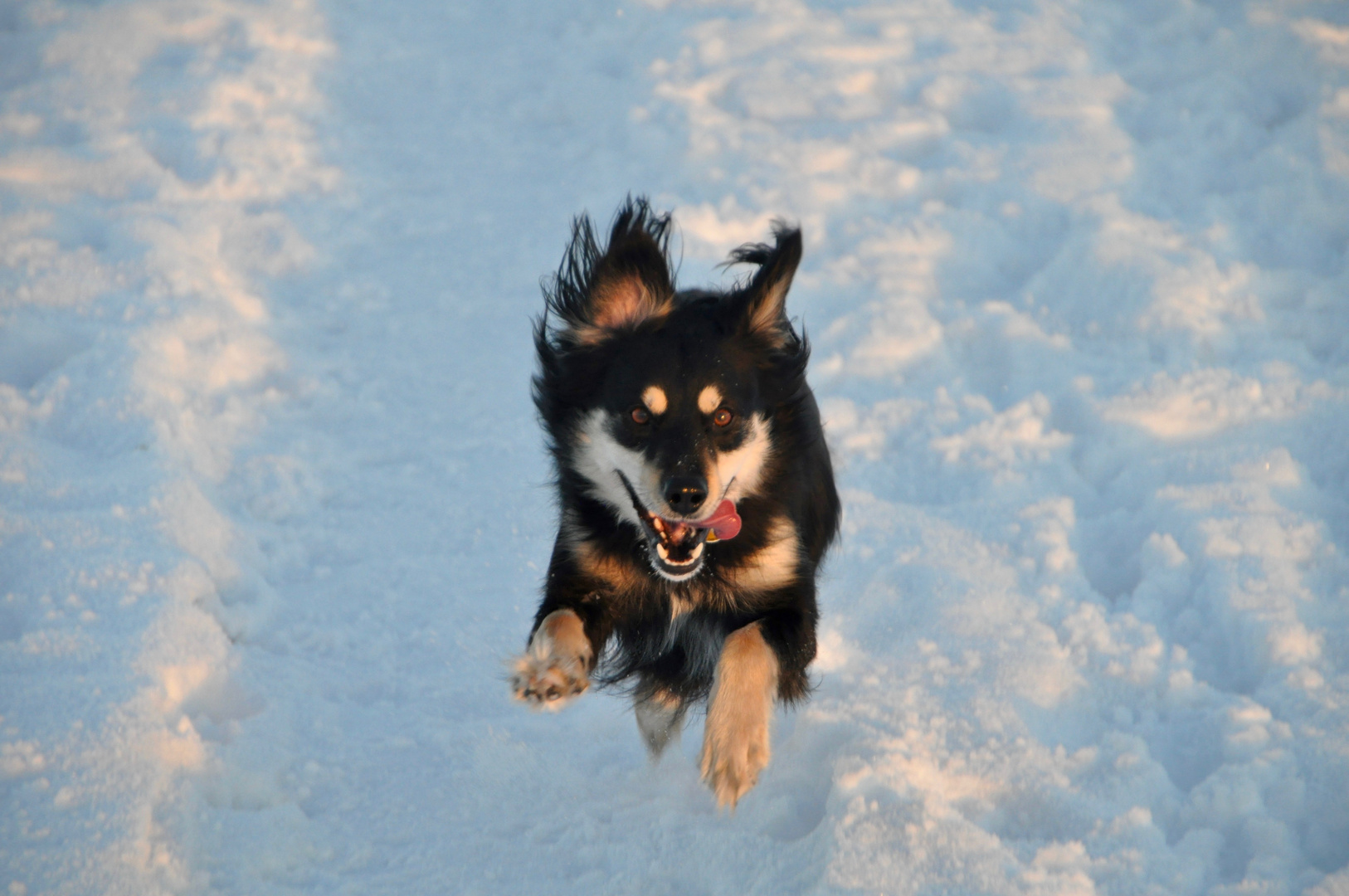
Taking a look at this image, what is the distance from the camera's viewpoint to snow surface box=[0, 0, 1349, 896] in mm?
2678

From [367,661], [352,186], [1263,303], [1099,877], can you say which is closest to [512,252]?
[352,186]

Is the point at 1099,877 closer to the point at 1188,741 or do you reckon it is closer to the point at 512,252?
the point at 1188,741

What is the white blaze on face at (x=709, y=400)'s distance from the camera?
2705 mm

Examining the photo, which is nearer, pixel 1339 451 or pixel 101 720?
pixel 101 720

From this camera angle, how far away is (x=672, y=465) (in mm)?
2539

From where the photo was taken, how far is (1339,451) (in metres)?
3.80

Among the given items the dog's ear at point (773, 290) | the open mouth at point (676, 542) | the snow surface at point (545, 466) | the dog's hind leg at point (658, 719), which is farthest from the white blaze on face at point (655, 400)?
the snow surface at point (545, 466)

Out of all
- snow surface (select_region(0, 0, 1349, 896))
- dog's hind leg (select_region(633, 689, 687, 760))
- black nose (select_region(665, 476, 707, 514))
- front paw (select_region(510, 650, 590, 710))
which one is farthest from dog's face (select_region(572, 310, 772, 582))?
snow surface (select_region(0, 0, 1349, 896))

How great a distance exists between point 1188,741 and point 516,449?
2.69 metres

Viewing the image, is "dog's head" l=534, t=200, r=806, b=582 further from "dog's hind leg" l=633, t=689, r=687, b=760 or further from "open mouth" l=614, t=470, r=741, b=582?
"dog's hind leg" l=633, t=689, r=687, b=760

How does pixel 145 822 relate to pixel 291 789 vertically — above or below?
above

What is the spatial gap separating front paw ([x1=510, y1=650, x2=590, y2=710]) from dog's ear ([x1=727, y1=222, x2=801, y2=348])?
108 centimetres

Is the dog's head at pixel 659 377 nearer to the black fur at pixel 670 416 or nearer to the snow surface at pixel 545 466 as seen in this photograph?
the black fur at pixel 670 416

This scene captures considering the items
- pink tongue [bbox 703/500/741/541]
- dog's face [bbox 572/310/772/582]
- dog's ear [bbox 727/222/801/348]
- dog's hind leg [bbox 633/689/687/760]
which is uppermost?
dog's ear [bbox 727/222/801/348]
